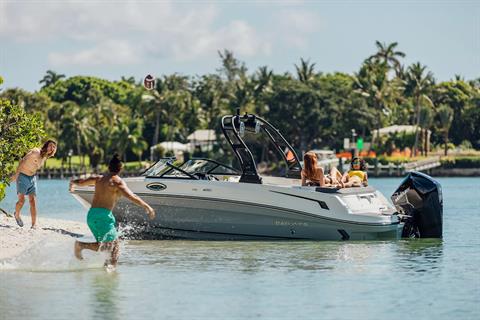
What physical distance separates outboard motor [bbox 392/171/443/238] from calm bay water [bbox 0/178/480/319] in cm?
106

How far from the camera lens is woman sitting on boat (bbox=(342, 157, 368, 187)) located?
20703 millimetres

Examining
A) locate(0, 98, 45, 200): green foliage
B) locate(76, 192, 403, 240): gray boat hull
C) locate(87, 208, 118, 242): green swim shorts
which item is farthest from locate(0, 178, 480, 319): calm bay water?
locate(0, 98, 45, 200): green foliage

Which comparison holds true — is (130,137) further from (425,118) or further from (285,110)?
(425,118)

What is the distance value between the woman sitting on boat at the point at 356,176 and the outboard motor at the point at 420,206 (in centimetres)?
81

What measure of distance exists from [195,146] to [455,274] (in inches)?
3869

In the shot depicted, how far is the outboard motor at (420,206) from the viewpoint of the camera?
68.4ft

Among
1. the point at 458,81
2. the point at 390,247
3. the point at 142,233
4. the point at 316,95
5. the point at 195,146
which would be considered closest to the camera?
the point at 390,247

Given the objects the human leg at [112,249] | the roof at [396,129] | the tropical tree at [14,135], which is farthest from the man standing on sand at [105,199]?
the roof at [396,129]

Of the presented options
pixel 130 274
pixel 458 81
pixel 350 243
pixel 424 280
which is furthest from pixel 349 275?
pixel 458 81

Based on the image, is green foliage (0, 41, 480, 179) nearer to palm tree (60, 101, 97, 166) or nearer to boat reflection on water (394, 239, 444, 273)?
palm tree (60, 101, 97, 166)

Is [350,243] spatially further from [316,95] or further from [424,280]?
[316,95]

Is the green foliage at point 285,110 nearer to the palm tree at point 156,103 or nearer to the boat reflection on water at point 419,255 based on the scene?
the palm tree at point 156,103

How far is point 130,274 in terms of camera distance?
15.5 meters

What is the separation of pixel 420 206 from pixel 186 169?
464cm
